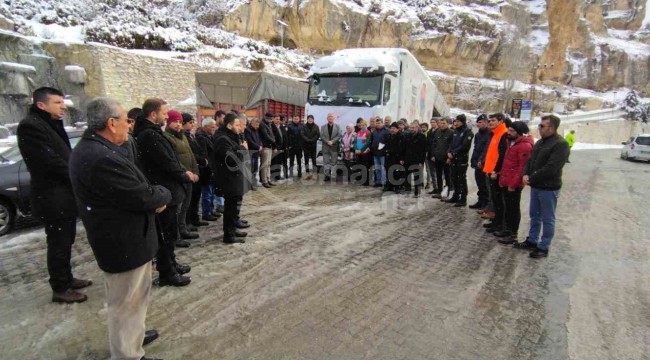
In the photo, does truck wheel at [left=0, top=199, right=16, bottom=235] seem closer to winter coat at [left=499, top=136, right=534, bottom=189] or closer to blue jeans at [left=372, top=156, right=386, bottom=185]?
blue jeans at [left=372, top=156, right=386, bottom=185]

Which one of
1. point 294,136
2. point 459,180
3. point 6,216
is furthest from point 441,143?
point 6,216

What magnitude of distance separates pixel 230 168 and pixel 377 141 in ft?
15.2

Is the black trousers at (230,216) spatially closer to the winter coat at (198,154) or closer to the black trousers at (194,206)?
the black trousers at (194,206)

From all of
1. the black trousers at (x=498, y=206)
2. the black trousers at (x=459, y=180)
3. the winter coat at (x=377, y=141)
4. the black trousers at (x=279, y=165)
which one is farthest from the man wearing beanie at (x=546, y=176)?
the black trousers at (x=279, y=165)

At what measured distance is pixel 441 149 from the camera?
7.35m

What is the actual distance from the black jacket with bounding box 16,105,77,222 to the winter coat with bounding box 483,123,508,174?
565 centimetres

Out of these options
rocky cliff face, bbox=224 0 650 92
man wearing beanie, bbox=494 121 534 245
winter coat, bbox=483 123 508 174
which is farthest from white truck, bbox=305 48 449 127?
rocky cliff face, bbox=224 0 650 92

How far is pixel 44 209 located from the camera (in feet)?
9.70

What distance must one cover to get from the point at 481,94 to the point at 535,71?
12.7 metres

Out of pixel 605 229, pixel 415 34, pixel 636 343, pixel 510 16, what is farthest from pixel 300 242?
pixel 510 16

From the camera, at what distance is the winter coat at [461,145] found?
6680mm

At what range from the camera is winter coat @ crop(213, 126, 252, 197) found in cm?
432

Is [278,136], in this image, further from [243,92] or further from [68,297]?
[68,297]

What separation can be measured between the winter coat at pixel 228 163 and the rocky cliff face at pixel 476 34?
116ft
